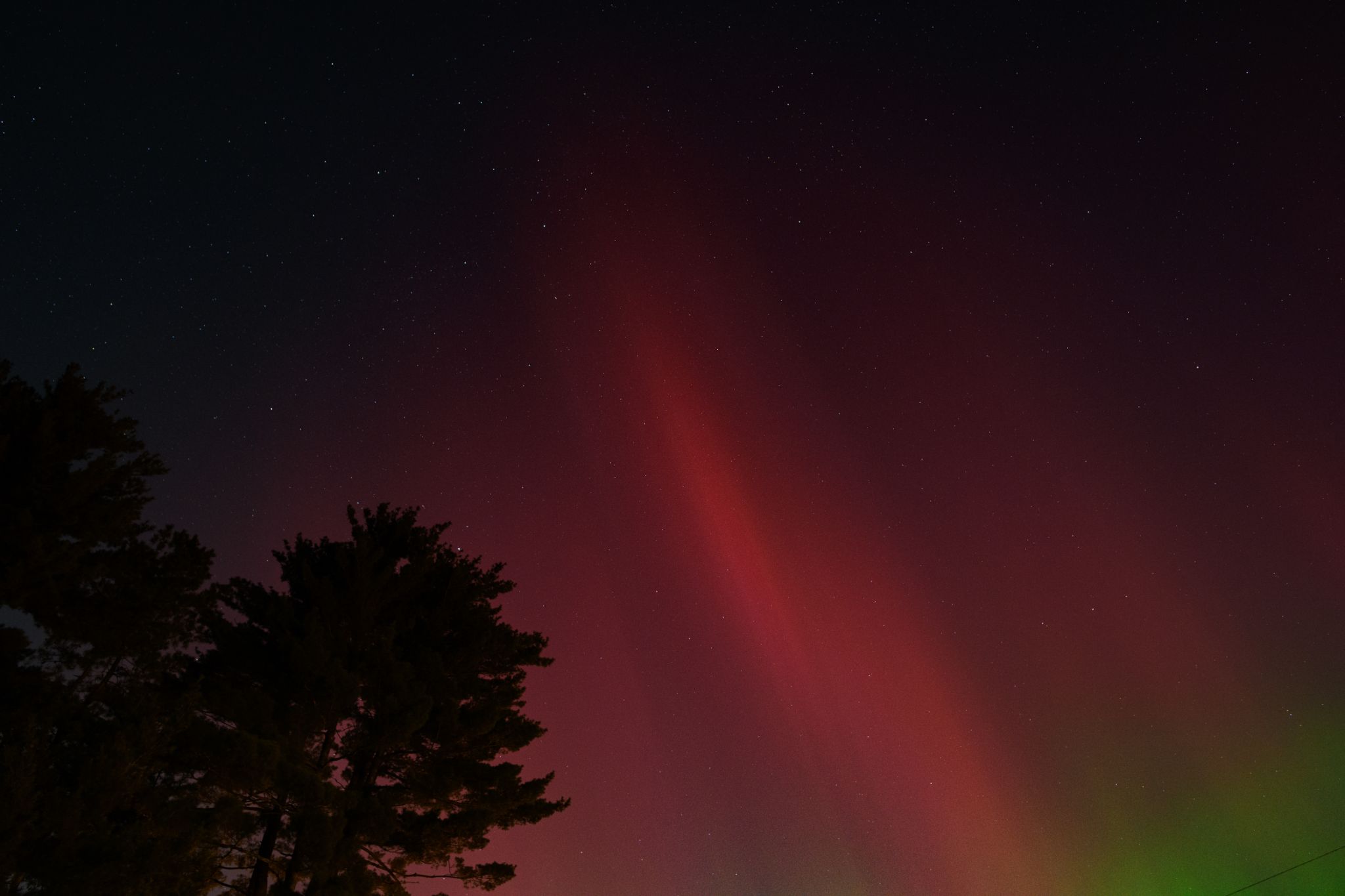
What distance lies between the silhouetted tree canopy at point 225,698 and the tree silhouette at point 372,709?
0.13ft

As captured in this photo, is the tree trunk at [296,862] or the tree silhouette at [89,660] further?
the tree trunk at [296,862]

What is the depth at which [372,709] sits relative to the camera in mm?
14141

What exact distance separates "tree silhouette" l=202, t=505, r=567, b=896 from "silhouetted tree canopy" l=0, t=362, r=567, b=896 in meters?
0.04

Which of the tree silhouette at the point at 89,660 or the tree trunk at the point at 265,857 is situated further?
the tree trunk at the point at 265,857

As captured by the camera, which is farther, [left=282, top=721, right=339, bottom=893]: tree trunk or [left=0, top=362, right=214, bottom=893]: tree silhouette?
[left=282, top=721, right=339, bottom=893]: tree trunk

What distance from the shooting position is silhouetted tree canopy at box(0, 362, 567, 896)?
29.8 ft

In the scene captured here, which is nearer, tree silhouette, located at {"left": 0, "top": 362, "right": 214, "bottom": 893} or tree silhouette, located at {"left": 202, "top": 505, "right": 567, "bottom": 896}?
tree silhouette, located at {"left": 0, "top": 362, "right": 214, "bottom": 893}

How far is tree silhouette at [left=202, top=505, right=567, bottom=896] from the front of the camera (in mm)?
12461

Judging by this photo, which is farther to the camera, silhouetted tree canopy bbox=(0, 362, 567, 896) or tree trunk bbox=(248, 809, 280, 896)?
tree trunk bbox=(248, 809, 280, 896)

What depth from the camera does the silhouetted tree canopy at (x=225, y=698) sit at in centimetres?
907

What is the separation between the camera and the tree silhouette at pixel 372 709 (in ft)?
40.9

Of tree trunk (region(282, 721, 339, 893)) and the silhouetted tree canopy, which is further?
tree trunk (region(282, 721, 339, 893))

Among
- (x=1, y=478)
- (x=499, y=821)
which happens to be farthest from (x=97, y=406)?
(x=499, y=821)

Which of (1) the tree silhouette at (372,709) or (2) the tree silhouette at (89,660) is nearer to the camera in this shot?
(2) the tree silhouette at (89,660)
